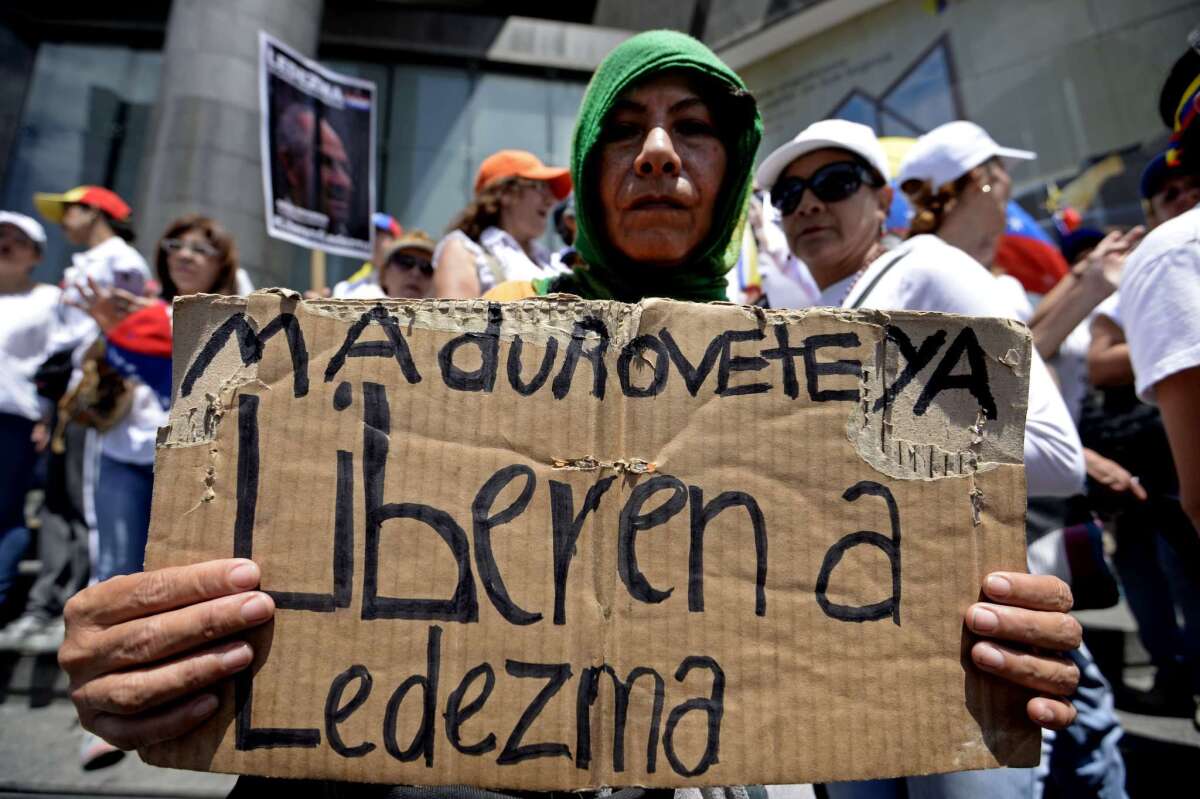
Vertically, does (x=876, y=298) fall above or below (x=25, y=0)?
below

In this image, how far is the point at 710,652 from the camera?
90 centimetres

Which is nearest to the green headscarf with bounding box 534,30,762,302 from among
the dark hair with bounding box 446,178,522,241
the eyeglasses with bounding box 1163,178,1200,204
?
the dark hair with bounding box 446,178,522,241

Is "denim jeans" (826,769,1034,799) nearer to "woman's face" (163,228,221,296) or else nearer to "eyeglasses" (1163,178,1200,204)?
"eyeglasses" (1163,178,1200,204)

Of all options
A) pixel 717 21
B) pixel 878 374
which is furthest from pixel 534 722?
pixel 717 21

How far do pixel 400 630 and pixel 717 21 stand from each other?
12.1 meters

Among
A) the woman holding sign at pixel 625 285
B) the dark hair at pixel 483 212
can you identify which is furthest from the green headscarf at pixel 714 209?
the dark hair at pixel 483 212

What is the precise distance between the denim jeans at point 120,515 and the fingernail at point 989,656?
304 cm

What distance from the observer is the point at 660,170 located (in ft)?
4.04

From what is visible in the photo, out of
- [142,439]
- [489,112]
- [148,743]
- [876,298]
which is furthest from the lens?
[489,112]

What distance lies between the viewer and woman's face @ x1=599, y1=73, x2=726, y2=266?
1240mm

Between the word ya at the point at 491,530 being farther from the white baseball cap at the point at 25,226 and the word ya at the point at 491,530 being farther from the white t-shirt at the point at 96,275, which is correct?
the white baseball cap at the point at 25,226

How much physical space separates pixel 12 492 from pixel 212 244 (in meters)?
1.64

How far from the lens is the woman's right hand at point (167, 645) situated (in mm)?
854

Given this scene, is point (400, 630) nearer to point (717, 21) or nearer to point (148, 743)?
point (148, 743)
